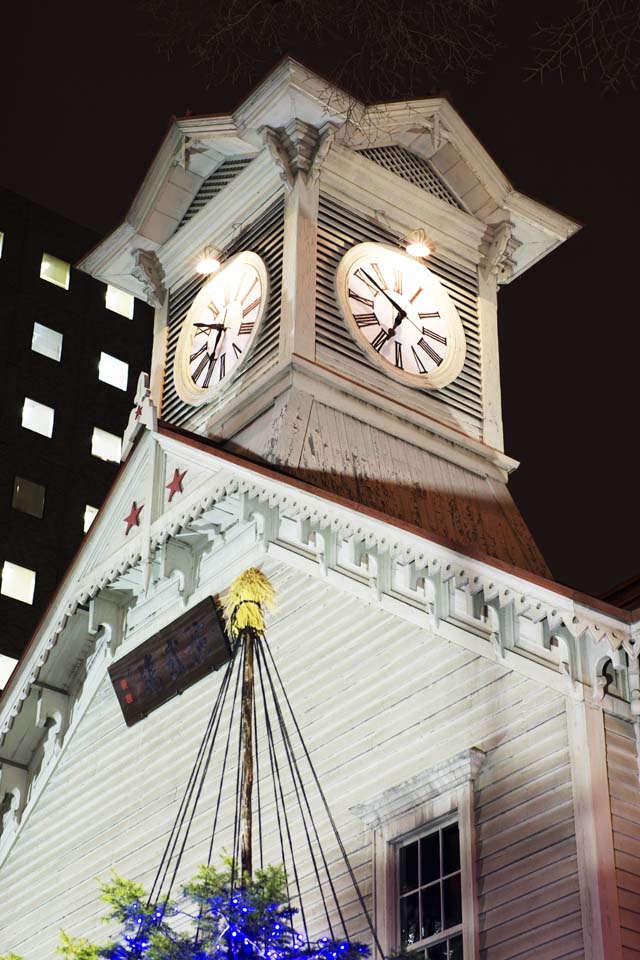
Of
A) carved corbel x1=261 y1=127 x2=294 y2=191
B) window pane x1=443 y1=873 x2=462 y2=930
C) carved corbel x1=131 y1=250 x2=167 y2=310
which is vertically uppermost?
carved corbel x1=131 y1=250 x2=167 y2=310

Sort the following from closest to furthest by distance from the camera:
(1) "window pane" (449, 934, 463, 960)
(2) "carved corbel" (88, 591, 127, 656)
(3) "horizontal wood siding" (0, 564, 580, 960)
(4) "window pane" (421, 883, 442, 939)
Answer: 1. (3) "horizontal wood siding" (0, 564, 580, 960)
2. (1) "window pane" (449, 934, 463, 960)
3. (4) "window pane" (421, 883, 442, 939)
4. (2) "carved corbel" (88, 591, 127, 656)

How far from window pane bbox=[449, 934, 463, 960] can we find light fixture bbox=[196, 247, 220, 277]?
12491mm

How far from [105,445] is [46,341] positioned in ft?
13.0

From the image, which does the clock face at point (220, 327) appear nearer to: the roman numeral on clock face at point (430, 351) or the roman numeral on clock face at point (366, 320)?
the roman numeral on clock face at point (366, 320)

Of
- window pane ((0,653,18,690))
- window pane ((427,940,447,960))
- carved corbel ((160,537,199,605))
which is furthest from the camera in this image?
window pane ((0,653,18,690))

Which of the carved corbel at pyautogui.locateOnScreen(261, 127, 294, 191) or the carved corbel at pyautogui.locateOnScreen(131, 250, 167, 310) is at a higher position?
the carved corbel at pyautogui.locateOnScreen(131, 250, 167, 310)

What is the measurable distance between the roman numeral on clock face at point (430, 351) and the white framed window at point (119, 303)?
36.2m

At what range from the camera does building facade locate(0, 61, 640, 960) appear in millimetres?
14250

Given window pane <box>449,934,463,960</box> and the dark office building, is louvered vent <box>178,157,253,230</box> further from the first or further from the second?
the dark office building

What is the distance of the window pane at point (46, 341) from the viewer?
181ft

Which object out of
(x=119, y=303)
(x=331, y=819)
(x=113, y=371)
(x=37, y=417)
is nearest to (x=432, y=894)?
(x=331, y=819)

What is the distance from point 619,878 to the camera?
13.2 m

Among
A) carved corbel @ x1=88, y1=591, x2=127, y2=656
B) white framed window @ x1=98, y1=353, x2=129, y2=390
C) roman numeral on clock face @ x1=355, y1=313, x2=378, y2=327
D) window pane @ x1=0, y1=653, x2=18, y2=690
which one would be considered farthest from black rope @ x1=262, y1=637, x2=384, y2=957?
white framed window @ x1=98, y1=353, x2=129, y2=390

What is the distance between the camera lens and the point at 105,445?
55.4 m
